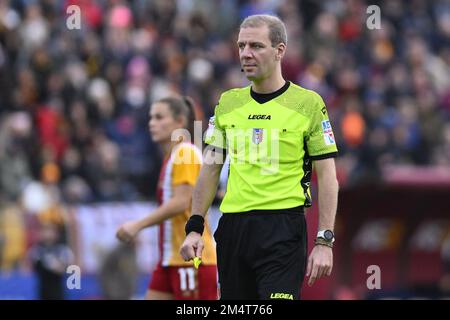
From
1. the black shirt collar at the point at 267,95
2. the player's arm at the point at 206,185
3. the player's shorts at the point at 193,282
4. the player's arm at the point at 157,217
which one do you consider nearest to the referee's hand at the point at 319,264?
the player's arm at the point at 206,185

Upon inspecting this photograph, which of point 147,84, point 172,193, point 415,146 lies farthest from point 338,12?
point 172,193

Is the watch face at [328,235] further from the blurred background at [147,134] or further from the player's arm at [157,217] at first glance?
the blurred background at [147,134]

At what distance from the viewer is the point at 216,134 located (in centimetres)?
861

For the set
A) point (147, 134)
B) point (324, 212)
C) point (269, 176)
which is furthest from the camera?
point (147, 134)

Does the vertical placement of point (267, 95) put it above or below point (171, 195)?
above

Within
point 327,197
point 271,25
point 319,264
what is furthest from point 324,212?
point 271,25

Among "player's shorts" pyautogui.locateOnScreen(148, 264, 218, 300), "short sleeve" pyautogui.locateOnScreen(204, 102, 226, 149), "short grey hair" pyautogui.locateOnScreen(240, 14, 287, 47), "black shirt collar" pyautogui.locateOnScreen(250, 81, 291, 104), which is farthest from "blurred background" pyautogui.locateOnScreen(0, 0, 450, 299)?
"short grey hair" pyautogui.locateOnScreen(240, 14, 287, 47)

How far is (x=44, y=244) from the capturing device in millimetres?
17500

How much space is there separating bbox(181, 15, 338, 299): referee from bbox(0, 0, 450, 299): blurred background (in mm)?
8277

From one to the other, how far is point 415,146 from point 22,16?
23.7 ft

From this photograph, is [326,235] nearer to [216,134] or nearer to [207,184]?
[207,184]

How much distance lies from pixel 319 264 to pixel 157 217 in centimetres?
254

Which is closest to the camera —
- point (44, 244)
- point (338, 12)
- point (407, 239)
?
point (44, 244)

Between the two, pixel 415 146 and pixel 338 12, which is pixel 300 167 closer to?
pixel 415 146
